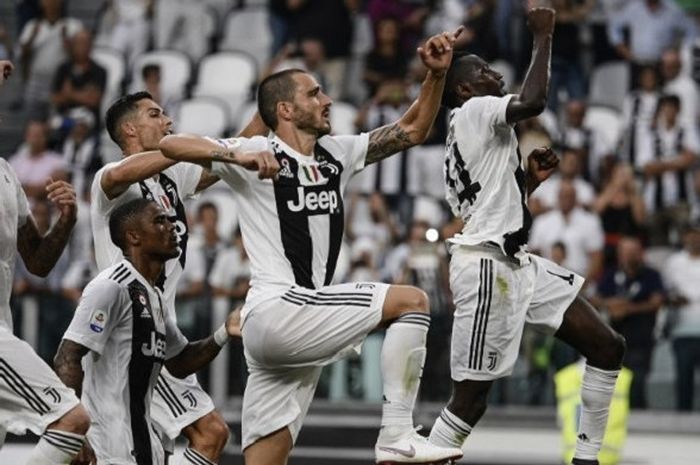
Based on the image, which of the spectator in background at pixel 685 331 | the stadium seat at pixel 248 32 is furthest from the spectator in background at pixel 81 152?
the spectator in background at pixel 685 331

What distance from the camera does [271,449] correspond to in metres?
8.75

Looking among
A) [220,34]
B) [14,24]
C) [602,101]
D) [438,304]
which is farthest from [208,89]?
[438,304]

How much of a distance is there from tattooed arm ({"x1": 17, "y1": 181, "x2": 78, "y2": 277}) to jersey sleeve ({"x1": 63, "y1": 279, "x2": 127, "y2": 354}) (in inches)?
11.7

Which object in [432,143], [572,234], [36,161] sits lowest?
[572,234]

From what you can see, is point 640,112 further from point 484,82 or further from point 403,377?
point 403,377

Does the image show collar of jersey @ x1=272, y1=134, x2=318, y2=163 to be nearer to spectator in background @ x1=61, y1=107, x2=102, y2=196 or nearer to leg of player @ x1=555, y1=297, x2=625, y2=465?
leg of player @ x1=555, y1=297, x2=625, y2=465

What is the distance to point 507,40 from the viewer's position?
64.0 ft

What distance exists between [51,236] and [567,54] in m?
11.4

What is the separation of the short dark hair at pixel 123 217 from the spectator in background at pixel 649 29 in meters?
11.2

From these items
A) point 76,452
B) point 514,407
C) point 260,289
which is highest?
point 260,289

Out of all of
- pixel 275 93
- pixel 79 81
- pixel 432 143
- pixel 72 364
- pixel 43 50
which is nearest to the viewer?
pixel 72 364

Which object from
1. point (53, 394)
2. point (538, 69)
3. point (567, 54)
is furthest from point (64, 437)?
point (567, 54)

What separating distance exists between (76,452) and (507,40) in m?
12.1

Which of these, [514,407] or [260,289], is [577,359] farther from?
[260,289]
